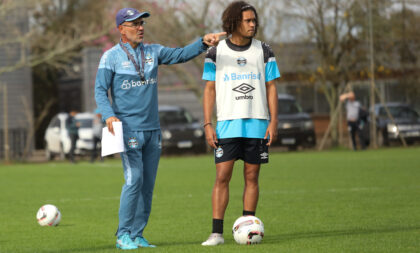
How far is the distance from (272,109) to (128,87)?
1.31 meters

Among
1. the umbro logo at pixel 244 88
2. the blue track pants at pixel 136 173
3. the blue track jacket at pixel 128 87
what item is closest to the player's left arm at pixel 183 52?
the blue track jacket at pixel 128 87

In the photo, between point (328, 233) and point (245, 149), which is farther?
point (328, 233)

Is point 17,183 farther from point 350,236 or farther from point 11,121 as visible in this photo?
point 11,121

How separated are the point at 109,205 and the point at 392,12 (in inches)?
1009

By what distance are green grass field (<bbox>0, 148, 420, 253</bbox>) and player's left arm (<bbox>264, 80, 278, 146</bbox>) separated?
0.99 metres

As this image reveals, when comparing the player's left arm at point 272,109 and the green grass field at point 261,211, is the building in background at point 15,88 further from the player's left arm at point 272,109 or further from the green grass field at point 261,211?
the player's left arm at point 272,109

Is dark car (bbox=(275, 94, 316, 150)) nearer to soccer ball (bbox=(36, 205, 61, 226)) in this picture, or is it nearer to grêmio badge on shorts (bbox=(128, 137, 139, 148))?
soccer ball (bbox=(36, 205, 61, 226))

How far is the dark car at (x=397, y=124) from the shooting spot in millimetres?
32000

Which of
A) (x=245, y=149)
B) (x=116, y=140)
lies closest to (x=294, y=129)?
(x=245, y=149)

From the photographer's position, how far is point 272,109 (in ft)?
25.7

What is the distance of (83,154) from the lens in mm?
33719

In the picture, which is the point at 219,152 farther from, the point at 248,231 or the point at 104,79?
the point at 104,79

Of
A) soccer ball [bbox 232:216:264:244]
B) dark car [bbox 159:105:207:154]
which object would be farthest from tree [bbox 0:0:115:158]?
soccer ball [bbox 232:216:264:244]

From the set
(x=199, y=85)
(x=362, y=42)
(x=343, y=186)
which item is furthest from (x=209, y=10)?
(x=343, y=186)
